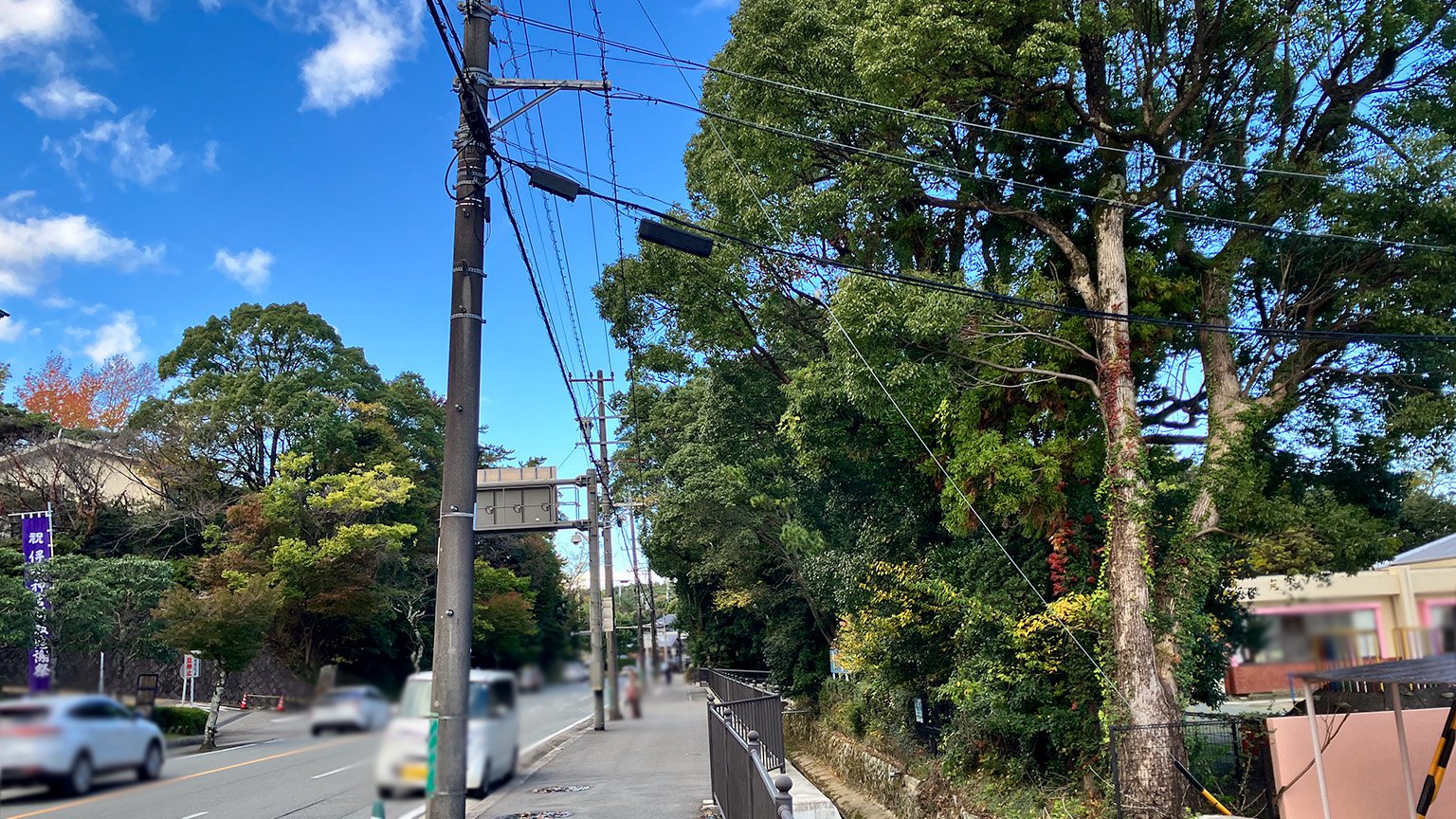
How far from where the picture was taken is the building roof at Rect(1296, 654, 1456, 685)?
26.6ft

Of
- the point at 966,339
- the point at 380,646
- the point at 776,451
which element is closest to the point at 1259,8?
the point at 966,339

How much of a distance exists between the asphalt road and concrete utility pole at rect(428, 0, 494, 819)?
479 mm

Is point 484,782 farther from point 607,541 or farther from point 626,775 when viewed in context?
point 607,541

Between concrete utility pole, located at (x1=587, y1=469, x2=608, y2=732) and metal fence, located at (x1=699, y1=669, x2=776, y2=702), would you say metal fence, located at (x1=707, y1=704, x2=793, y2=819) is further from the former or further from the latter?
concrete utility pole, located at (x1=587, y1=469, x2=608, y2=732)

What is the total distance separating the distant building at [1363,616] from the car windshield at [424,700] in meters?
8.35

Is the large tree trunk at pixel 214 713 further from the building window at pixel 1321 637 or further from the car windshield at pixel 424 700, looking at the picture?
the building window at pixel 1321 637

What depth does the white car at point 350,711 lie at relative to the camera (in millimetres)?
3992

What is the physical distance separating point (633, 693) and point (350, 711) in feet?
40.2

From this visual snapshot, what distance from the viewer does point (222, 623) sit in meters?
4.92

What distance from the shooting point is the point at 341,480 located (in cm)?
780

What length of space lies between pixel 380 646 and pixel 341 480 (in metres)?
3.22

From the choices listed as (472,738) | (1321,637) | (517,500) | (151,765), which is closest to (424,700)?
(472,738)

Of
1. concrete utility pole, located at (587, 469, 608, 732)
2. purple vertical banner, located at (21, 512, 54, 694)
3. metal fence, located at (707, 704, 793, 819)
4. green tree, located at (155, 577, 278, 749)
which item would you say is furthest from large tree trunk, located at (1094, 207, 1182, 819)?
concrete utility pole, located at (587, 469, 608, 732)


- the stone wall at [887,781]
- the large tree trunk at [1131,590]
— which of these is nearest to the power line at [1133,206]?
the large tree trunk at [1131,590]
